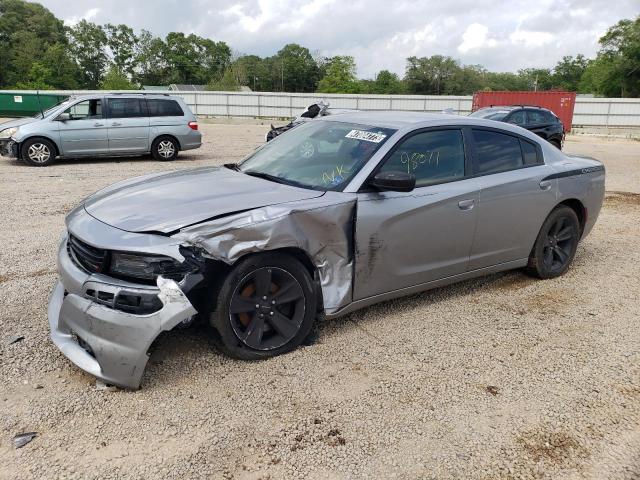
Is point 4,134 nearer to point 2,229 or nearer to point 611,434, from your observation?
point 2,229

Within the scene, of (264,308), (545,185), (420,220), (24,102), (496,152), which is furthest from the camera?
(24,102)

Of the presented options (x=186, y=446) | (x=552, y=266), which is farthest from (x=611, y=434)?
(x=552, y=266)

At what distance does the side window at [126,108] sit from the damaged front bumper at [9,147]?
223 centimetres

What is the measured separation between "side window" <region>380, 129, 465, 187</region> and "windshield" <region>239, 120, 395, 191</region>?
0.17m

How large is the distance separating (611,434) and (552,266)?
2586mm

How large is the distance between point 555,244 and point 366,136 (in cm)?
237

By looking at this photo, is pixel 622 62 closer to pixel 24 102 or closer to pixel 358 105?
pixel 358 105

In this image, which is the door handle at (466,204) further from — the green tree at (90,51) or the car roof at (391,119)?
the green tree at (90,51)

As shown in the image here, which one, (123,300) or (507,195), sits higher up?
(507,195)

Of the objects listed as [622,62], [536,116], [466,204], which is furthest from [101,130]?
[622,62]

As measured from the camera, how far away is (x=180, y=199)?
346 cm

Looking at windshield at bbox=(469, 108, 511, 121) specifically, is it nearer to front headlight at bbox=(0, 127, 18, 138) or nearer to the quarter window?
the quarter window

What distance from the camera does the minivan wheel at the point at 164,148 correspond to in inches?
535

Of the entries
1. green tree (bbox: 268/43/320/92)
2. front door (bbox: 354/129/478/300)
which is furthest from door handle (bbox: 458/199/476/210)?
green tree (bbox: 268/43/320/92)
